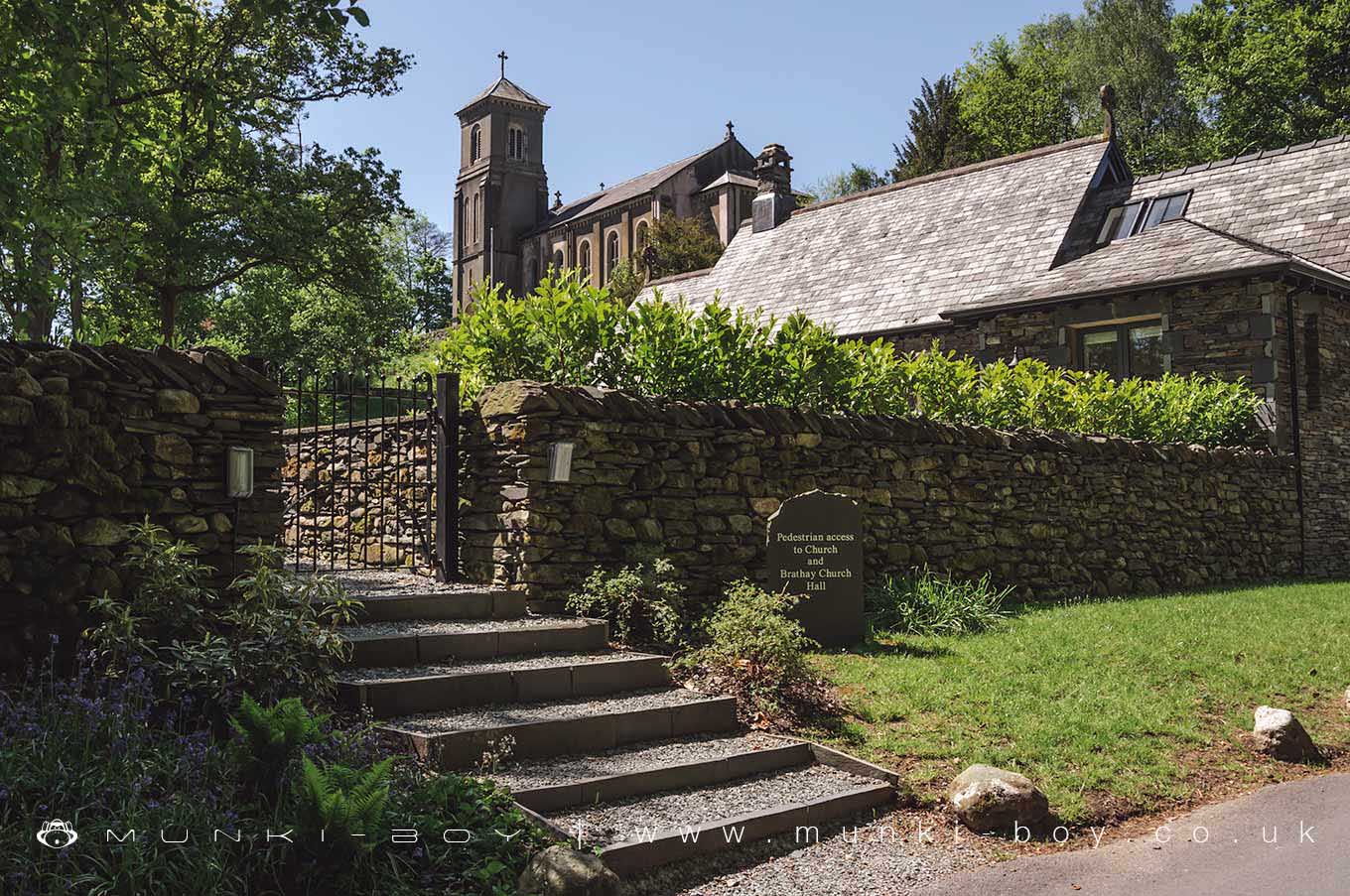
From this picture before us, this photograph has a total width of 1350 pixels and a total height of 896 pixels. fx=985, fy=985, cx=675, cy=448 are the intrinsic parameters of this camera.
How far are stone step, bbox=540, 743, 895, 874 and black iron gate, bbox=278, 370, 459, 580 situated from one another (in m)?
3.41

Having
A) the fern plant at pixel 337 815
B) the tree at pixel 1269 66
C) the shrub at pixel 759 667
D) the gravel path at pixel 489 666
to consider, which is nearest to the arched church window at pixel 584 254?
the tree at pixel 1269 66

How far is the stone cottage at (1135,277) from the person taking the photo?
601 inches

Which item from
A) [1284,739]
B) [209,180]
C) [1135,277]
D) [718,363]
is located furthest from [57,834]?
[209,180]

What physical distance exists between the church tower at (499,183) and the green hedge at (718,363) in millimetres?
53318

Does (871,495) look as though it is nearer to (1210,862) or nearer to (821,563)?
(821,563)

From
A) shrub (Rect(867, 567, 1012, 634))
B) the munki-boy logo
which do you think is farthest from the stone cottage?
the munki-boy logo

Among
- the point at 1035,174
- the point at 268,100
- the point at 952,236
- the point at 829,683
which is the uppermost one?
the point at 268,100

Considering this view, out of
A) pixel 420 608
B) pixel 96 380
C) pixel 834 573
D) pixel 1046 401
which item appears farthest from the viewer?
pixel 1046 401

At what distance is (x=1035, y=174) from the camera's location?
20.5m

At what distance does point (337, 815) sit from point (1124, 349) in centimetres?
1578

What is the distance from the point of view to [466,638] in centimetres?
624

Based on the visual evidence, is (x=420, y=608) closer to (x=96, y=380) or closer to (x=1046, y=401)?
(x=96, y=380)

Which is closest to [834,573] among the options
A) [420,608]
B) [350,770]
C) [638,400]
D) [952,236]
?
[638,400]

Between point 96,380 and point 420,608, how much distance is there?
8.52ft
